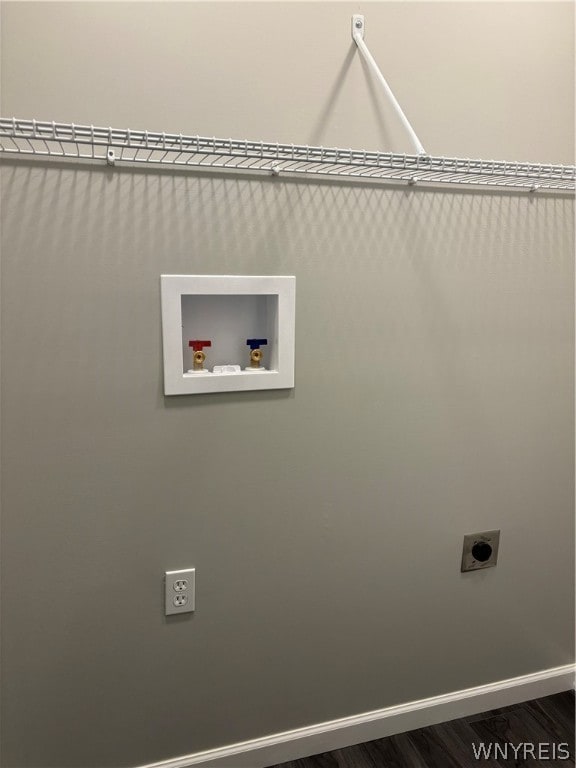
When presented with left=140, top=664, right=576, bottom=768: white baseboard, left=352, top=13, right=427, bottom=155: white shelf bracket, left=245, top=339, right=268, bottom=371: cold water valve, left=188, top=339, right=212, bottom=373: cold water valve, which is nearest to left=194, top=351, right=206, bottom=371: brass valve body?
left=188, top=339, right=212, bottom=373: cold water valve

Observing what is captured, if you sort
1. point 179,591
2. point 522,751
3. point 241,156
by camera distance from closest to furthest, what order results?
point 241,156
point 179,591
point 522,751

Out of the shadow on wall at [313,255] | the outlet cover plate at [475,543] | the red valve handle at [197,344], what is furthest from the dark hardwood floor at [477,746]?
the red valve handle at [197,344]

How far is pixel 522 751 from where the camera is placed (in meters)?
1.52

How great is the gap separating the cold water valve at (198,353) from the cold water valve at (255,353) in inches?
4.2

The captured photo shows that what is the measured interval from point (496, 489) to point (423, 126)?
104 centimetres

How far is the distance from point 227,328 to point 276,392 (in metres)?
0.20

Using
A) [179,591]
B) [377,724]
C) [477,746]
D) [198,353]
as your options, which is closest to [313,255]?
[198,353]

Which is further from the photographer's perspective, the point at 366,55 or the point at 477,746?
the point at 477,746

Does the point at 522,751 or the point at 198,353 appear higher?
the point at 198,353

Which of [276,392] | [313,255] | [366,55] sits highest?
[366,55]

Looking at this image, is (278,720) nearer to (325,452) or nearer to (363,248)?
(325,452)

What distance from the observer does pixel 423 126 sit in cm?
131

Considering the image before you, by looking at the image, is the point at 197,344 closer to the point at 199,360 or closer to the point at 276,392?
the point at 199,360

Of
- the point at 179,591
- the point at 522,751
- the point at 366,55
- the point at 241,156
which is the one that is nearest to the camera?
the point at 241,156
